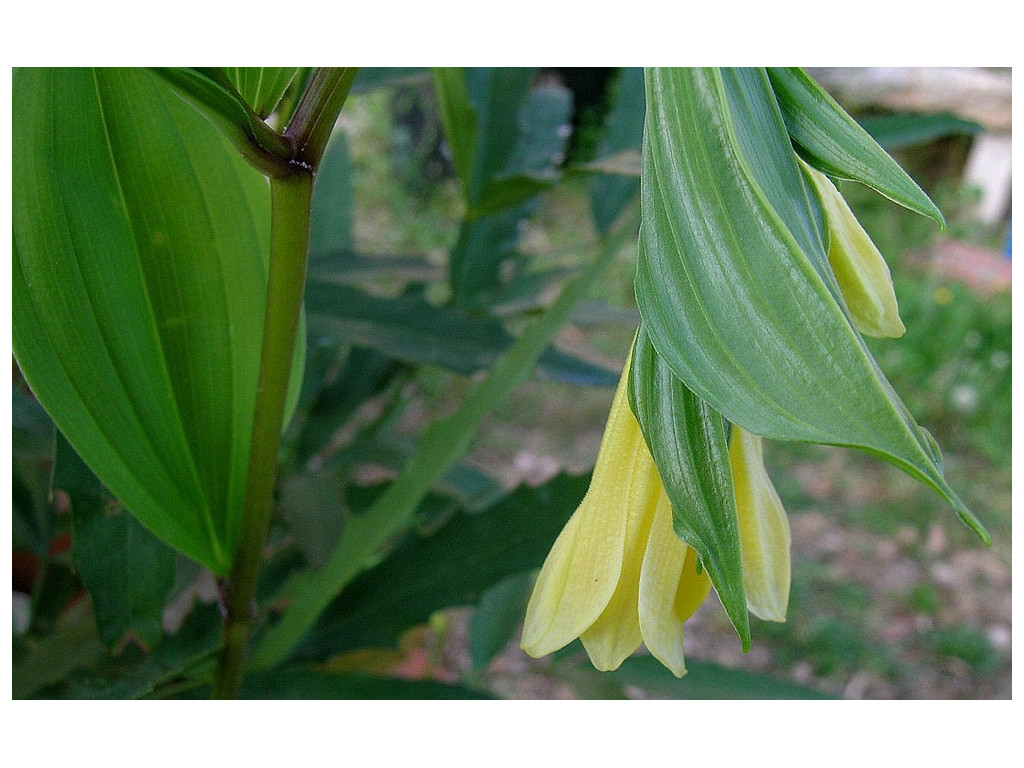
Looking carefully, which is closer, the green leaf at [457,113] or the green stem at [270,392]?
the green stem at [270,392]

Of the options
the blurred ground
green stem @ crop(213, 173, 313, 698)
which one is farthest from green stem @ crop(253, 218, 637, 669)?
the blurred ground

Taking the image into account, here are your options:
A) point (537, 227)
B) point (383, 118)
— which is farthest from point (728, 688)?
point (383, 118)

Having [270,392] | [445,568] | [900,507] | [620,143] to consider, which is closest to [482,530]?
[445,568]

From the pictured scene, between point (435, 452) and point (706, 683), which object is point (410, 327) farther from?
point (706, 683)

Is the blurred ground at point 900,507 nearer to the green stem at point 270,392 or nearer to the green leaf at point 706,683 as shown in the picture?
the green leaf at point 706,683

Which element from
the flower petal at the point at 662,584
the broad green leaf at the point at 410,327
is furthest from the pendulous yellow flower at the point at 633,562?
the broad green leaf at the point at 410,327

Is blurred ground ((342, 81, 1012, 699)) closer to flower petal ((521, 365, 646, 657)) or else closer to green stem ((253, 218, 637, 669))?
green stem ((253, 218, 637, 669))

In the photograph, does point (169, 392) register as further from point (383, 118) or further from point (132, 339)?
point (383, 118)
